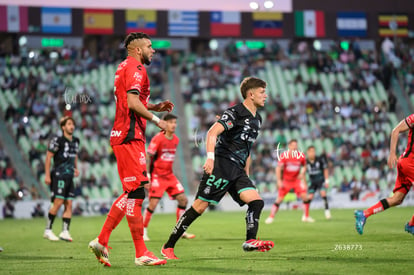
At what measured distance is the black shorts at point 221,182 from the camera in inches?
363

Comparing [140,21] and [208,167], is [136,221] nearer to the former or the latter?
[208,167]

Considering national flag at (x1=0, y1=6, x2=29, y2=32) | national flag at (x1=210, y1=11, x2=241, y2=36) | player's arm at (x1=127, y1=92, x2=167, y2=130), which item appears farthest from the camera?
national flag at (x1=210, y1=11, x2=241, y2=36)

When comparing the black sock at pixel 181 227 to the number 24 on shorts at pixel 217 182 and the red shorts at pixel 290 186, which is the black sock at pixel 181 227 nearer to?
the number 24 on shorts at pixel 217 182

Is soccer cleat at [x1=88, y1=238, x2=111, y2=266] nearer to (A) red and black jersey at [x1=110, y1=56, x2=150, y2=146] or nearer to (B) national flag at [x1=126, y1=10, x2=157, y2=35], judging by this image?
(A) red and black jersey at [x1=110, y1=56, x2=150, y2=146]

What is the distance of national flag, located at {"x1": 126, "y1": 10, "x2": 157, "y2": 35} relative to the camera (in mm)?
40406

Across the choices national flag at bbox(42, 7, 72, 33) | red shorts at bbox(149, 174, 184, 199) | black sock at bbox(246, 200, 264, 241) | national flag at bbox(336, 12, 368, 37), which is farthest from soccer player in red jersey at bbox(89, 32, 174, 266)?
A: national flag at bbox(336, 12, 368, 37)

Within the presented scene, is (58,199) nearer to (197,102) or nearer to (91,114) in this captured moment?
(91,114)

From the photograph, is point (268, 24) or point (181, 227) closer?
point (181, 227)

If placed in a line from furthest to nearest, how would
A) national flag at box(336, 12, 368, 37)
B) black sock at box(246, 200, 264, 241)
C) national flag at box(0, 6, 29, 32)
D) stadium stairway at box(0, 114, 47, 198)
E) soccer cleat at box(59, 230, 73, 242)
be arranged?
national flag at box(336, 12, 368, 37), national flag at box(0, 6, 29, 32), stadium stairway at box(0, 114, 47, 198), soccer cleat at box(59, 230, 73, 242), black sock at box(246, 200, 264, 241)

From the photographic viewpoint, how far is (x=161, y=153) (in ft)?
48.0

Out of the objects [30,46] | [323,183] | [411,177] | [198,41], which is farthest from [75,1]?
[411,177]

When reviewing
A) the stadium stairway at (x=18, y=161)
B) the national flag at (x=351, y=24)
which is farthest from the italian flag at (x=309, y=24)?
the stadium stairway at (x=18, y=161)

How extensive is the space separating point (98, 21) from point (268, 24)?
10984 millimetres

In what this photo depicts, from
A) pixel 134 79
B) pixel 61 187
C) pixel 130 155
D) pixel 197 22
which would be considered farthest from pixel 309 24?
pixel 130 155
